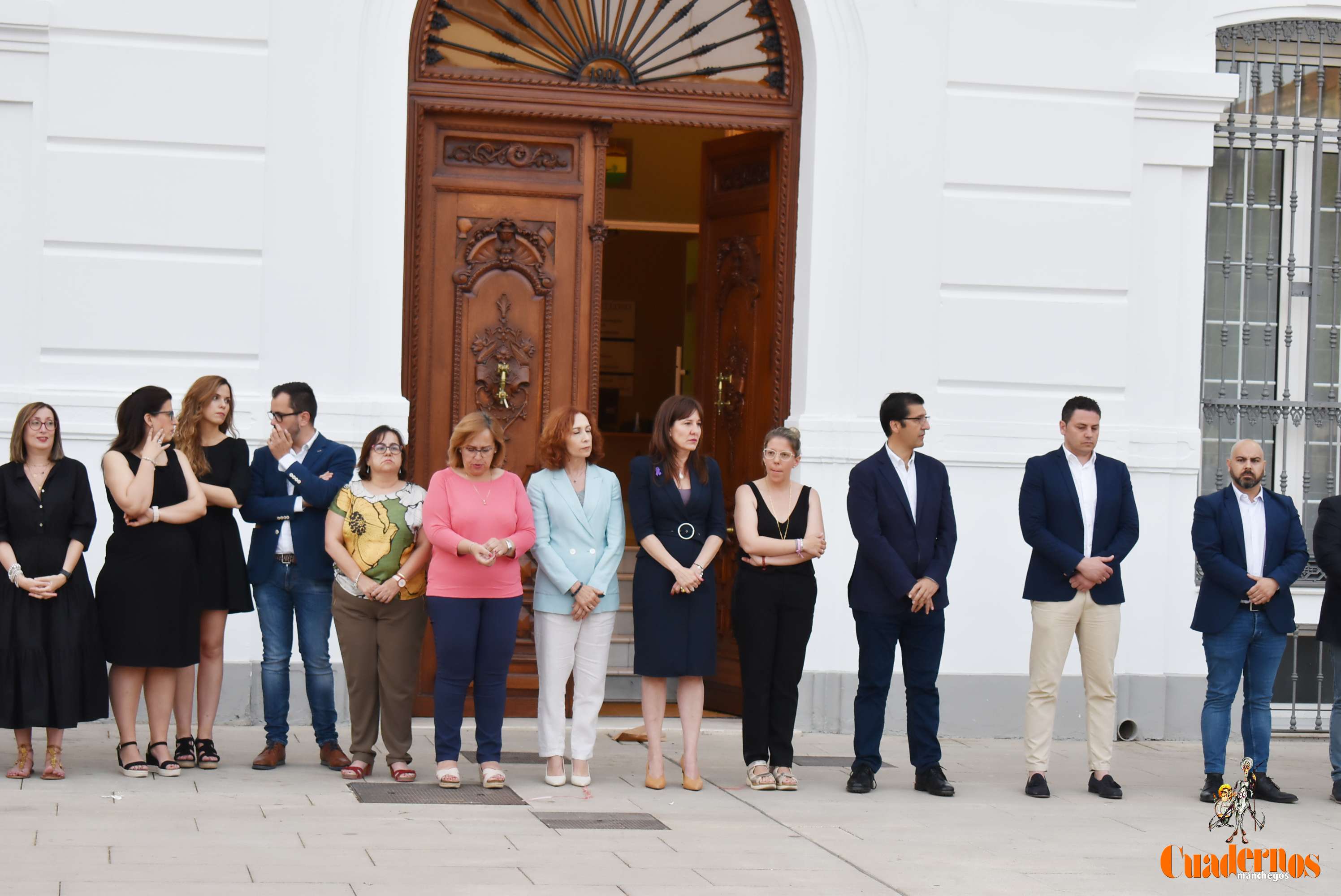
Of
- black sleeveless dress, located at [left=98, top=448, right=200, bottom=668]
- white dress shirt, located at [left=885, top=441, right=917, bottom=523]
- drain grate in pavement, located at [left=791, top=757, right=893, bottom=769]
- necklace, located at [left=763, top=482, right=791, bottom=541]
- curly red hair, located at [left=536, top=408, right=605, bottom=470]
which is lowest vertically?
drain grate in pavement, located at [left=791, top=757, right=893, bottom=769]

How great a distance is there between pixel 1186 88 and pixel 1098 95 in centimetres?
51

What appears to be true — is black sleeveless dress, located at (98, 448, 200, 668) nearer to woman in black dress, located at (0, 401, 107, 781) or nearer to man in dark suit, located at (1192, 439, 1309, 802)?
woman in black dress, located at (0, 401, 107, 781)

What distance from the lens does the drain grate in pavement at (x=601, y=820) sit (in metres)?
6.68

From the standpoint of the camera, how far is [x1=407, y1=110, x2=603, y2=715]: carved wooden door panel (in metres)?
9.42

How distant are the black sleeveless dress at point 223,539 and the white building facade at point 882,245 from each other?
114 cm

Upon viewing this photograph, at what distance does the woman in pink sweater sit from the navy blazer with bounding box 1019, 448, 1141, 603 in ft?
7.84

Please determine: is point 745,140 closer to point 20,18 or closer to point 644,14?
point 644,14

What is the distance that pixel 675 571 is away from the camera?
24.8 feet

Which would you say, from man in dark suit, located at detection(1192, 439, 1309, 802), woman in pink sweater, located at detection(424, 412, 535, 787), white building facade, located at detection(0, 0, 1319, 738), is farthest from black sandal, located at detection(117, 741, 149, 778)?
man in dark suit, located at detection(1192, 439, 1309, 802)

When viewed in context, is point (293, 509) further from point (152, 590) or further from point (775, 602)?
point (775, 602)

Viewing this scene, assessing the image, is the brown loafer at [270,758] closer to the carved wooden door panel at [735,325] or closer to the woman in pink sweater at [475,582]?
the woman in pink sweater at [475,582]

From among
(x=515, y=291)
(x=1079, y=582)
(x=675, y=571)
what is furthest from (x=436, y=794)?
(x=515, y=291)

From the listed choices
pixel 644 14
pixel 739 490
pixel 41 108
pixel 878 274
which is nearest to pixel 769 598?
pixel 739 490

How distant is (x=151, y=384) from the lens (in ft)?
28.2
